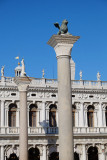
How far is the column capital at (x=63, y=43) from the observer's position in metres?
14.7

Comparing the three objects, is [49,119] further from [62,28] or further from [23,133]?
[62,28]

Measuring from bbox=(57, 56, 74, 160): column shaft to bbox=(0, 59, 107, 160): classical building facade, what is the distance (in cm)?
2167

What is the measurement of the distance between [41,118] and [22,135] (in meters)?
15.8

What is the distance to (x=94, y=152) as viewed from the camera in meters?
38.7

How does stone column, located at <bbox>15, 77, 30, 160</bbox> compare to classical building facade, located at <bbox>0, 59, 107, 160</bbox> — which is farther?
classical building facade, located at <bbox>0, 59, 107, 160</bbox>

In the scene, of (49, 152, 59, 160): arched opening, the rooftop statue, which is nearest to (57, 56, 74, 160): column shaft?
the rooftop statue

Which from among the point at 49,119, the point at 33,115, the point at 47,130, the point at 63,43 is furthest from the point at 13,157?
the point at 63,43

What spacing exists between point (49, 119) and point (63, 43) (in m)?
23.9

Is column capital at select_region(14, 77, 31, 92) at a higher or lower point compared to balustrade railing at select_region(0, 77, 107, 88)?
lower

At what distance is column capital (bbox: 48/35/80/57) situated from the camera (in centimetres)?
1466

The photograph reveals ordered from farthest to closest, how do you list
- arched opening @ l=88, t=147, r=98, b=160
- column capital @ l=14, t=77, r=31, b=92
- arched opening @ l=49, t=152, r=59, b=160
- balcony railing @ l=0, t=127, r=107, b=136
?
arched opening @ l=88, t=147, r=98, b=160 → arched opening @ l=49, t=152, r=59, b=160 → balcony railing @ l=0, t=127, r=107, b=136 → column capital @ l=14, t=77, r=31, b=92

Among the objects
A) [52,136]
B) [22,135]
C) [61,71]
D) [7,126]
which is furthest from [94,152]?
[61,71]

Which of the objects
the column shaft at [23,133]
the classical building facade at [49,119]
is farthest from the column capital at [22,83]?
the classical building facade at [49,119]

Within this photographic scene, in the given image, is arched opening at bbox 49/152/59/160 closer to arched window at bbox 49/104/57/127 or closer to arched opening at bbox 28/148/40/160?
arched opening at bbox 28/148/40/160
